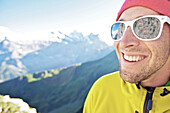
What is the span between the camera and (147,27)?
303 cm

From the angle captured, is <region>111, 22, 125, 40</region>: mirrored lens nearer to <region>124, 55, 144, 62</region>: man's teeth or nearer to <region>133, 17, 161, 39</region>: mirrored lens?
<region>133, 17, 161, 39</region>: mirrored lens

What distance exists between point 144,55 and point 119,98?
136 centimetres

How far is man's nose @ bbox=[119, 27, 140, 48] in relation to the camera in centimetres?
299

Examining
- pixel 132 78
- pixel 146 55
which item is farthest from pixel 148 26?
pixel 132 78

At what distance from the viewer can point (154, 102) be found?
282cm

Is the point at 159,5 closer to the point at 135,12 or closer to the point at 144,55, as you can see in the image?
the point at 135,12

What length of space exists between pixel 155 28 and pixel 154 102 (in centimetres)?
148

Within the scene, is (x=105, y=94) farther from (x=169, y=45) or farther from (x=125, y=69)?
(x=169, y=45)

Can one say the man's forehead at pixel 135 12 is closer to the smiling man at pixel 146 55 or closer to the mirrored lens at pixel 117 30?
the smiling man at pixel 146 55

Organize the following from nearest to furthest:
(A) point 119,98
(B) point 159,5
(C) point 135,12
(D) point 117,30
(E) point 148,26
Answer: (B) point 159,5 → (E) point 148,26 → (C) point 135,12 → (A) point 119,98 → (D) point 117,30

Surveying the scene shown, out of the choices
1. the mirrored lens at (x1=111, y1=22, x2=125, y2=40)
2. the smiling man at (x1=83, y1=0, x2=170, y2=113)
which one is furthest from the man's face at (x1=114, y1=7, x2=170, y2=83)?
the mirrored lens at (x1=111, y1=22, x2=125, y2=40)

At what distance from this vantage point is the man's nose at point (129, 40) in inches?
118

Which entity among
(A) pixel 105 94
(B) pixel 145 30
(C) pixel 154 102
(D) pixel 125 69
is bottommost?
(A) pixel 105 94

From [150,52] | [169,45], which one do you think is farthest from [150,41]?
[169,45]
